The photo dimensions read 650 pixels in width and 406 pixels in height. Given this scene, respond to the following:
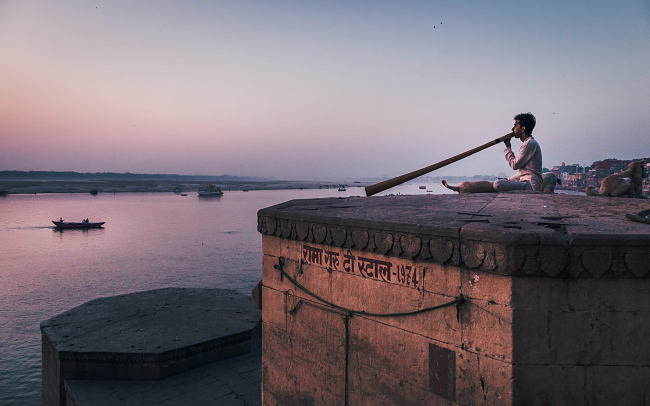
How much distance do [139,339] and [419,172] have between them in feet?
27.9

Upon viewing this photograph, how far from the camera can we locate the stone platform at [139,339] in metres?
9.00

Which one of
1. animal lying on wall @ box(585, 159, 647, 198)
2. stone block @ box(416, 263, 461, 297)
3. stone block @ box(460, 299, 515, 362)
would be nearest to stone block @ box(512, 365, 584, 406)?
stone block @ box(460, 299, 515, 362)

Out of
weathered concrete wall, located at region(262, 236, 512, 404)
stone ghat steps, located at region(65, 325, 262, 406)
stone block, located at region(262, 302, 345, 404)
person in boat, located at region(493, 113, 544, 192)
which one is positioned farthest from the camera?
stone ghat steps, located at region(65, 325, 262, 406)

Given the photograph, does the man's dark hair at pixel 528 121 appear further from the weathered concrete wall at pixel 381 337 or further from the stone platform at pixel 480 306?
the weathered concrete wall at pixel 381 337

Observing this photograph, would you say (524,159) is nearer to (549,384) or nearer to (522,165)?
(522,165)

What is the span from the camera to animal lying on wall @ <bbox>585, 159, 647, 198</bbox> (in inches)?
239

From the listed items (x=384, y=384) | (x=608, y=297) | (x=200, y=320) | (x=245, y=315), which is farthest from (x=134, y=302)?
(x=608, y=297)

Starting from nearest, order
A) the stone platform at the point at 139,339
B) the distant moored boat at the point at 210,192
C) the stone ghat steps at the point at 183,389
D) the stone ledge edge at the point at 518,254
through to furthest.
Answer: the stone ledge edge at the point at 518,254 < the stone ghat steps at the point at 183,389 < the stone platform at the point at 139,339 < the distant moored boat at the point at 210,192

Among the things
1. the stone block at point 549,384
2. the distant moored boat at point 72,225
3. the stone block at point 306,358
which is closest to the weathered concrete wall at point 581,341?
the stone block at point 549,384

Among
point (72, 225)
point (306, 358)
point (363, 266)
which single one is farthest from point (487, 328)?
point (72, 225)

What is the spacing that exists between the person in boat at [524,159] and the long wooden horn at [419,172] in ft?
0.81

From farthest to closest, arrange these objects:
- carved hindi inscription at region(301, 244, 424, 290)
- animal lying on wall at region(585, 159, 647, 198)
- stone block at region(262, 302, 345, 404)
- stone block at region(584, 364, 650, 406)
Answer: animal lying on wall at region(585, 159, 647, 198) < stone block at region(262, 302, 345, 404) < carved hindi inscription at region(301, 244, 424, 290) < stone block at region(584, 364, 650, 406)

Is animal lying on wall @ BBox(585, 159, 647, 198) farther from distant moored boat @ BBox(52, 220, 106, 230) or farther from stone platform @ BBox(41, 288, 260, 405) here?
distant moored boat @ BBox(52, 220, 106, 230)

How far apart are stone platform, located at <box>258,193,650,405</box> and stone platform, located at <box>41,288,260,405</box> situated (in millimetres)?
6278
